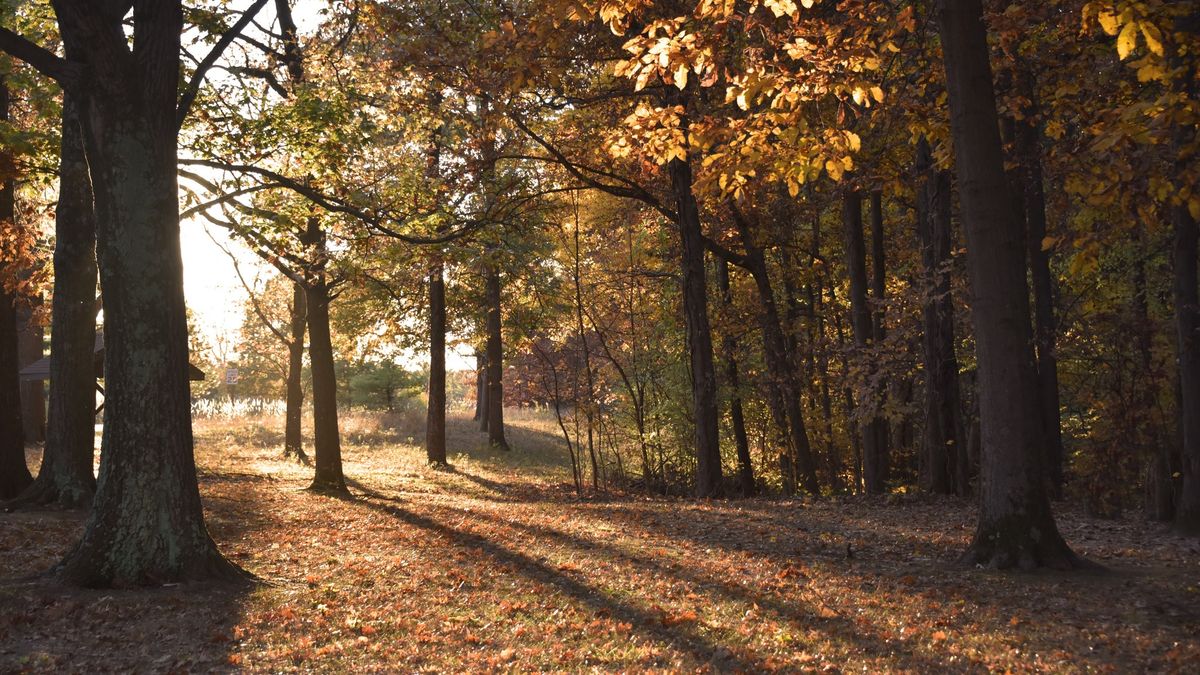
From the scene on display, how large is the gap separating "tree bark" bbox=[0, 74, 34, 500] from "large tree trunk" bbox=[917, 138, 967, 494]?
538 inches

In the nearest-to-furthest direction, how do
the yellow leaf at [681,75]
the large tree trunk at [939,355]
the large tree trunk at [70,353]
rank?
1. the yellow leaf at [681,75]
2. the large tree trunk at [70,353]
3. the large tree trunk at [939,355]

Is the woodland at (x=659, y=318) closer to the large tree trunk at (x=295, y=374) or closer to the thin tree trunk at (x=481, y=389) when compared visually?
the large tree trunk at (x=295, y=374)

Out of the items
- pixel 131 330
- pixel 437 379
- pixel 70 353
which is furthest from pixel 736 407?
pixel 131 330

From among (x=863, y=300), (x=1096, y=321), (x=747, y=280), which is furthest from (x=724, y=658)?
(x=747, y=280)

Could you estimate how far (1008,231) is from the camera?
7.76m

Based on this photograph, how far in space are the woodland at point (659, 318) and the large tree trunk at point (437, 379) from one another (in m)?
2.07

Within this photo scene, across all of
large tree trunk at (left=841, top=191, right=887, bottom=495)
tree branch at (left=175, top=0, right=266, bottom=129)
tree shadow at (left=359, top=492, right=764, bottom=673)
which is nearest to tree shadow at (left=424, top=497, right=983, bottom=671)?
tree shadow at (left=359, top=492, right=764, bottom=673)

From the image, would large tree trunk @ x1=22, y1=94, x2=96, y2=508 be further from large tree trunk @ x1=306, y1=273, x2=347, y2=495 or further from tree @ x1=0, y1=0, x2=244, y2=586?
large tree trunk @ x1=306, y1=273, x2=347, y2=495

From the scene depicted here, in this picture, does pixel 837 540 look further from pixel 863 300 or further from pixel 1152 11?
pixel 863 300

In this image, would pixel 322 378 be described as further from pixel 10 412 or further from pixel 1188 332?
pixel 1188 332

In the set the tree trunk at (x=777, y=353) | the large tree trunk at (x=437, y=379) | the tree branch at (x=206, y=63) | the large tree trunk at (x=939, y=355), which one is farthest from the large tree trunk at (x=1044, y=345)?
the large tree trunk at (x=437, y=379)

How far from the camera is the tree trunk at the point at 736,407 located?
18453 millimetres

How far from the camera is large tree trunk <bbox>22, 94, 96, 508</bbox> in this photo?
11.5 meters

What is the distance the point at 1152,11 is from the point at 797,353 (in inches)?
530
